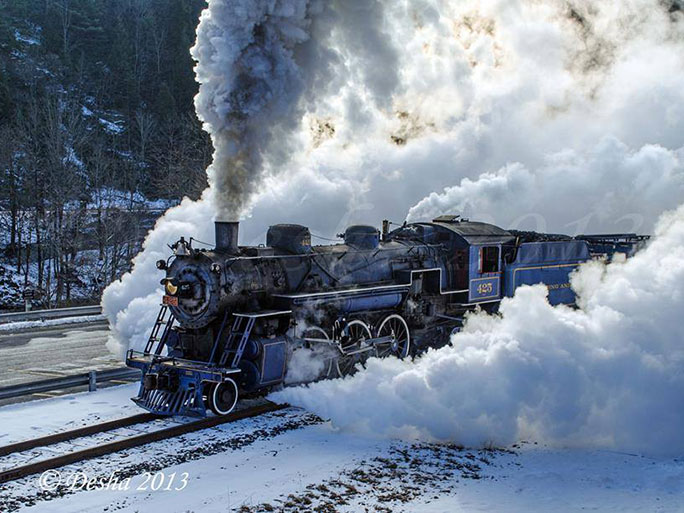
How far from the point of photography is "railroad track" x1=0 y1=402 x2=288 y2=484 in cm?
810

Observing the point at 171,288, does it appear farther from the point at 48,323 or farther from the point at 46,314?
the point at 46,314

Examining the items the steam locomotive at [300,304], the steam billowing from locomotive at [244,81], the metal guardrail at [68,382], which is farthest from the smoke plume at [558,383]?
the metal guardrail at [68,382]

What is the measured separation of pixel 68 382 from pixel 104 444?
3.41m

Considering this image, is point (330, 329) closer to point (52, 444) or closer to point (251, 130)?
point (251, 130)

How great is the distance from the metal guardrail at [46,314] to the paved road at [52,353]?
5.17ft

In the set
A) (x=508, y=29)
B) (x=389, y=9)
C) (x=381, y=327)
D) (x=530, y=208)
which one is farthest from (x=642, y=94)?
(x=381, y=327)

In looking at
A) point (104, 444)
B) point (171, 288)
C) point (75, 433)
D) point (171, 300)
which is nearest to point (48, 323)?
point (171, 300)

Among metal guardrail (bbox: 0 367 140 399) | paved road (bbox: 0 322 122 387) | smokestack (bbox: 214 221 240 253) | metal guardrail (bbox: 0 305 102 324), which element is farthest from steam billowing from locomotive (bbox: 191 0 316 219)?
metal guardrail (bbox: 0 305 102 324)

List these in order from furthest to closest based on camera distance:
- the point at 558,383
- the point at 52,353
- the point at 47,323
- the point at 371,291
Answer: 1. the point at 47,323
2. the point at 52,353
3. the point at 371,291
4. the point at 558,383

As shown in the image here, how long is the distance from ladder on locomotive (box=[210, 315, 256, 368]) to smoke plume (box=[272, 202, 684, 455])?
172 cm

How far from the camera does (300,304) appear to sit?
1135cm

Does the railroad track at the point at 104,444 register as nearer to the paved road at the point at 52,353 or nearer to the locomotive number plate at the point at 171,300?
the locomotive number plate at the point at 171,300

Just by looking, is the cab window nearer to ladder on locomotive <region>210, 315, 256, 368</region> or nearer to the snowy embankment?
ladder on locomotive <region>210, 315, 256, 368</region>

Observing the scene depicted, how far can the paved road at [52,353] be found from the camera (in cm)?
1496
